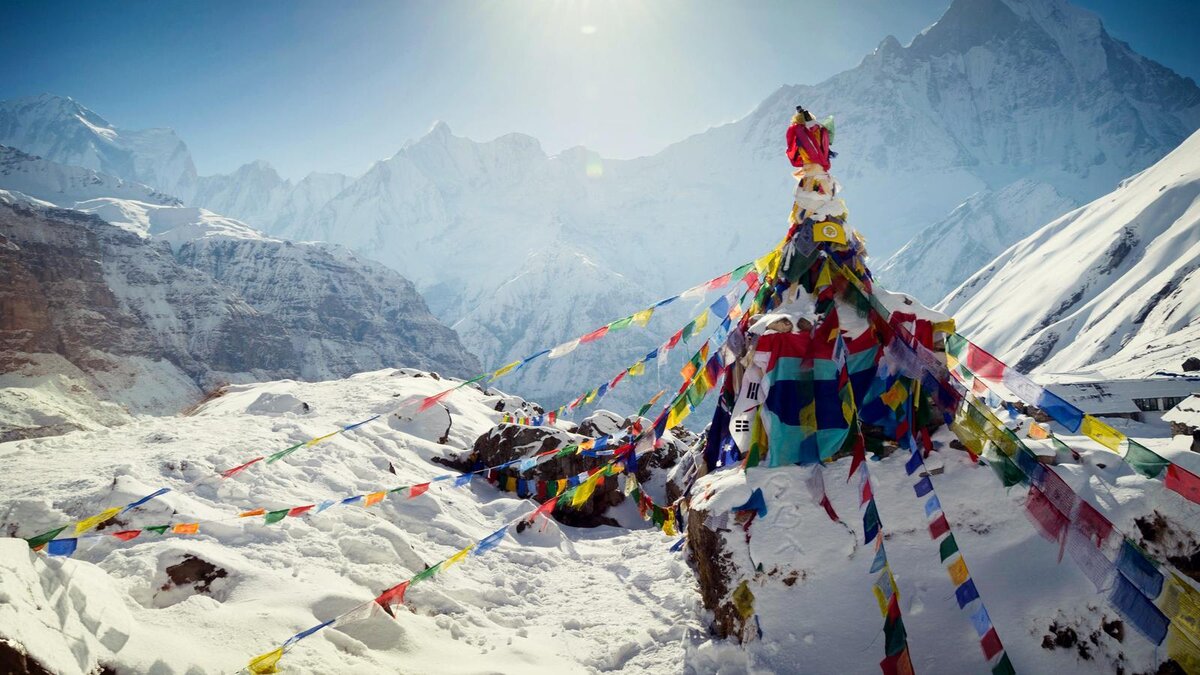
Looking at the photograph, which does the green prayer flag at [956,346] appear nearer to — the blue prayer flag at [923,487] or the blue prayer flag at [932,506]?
the blue prayer flag at [923,487]

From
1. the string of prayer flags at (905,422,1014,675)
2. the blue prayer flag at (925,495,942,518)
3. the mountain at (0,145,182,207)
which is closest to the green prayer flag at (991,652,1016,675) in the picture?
the string of prayer flags at (905,422,1014,675)

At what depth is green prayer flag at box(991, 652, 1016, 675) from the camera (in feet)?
15.2

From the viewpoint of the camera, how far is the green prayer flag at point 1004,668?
15.2ft

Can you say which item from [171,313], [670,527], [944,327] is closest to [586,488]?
[670,527]

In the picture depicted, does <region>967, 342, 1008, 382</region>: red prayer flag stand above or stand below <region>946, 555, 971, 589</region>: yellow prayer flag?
above

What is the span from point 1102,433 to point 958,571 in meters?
1.80

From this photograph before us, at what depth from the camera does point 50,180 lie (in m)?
175

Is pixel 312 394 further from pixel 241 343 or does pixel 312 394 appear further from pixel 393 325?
pixel 393 325

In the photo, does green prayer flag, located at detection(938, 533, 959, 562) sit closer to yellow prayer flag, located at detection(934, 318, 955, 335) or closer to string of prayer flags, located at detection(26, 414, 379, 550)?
yellow prayer flag, located at detection(934, 318, 955, 335)

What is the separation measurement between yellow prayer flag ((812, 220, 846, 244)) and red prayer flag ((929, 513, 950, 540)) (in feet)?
13.9

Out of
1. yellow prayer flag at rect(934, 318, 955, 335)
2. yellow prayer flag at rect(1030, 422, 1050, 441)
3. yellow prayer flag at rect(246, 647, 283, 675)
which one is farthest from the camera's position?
yellow prayer flag at rect(934, 318, 955, 335)

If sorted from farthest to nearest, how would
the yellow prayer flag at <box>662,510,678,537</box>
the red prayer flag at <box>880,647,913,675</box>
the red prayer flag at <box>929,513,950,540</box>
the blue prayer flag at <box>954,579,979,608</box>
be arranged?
the yellow prayer flag at <box>662,510,678,537</box> → the red prayer flag at <box>929,513,950,540</box> → the blue prayer flag at <box>954,579,979,608</box> → the red prayer flag at <box>880,647,913,675</box>

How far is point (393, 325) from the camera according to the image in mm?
172500

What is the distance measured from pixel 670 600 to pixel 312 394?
18701mm
